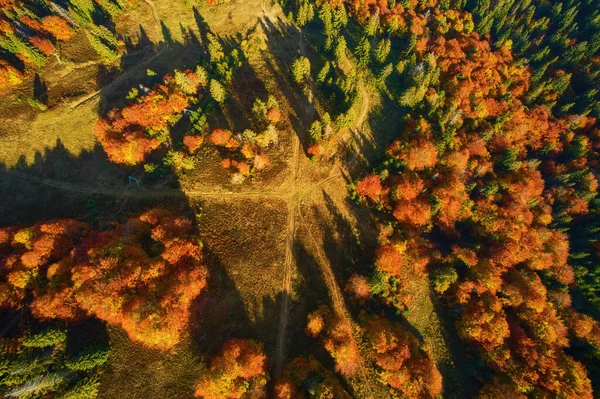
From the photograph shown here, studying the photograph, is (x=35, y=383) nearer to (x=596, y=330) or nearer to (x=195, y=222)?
(x=195, y=222)

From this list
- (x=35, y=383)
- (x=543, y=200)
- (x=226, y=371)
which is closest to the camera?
(x=35, y=383)

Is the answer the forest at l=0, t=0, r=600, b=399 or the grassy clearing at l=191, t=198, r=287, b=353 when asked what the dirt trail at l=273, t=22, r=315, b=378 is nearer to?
the forest at l=0, t=0, r=600, b=399

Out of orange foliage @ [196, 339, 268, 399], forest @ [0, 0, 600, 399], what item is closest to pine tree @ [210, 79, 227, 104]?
forest @ [0, 0, 600, 399]

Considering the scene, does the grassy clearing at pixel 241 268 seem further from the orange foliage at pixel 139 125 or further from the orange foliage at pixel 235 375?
the orange foliage at pixel 139 125

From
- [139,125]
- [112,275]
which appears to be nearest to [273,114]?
[139,125]

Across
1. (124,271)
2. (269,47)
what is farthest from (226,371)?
(269,47)

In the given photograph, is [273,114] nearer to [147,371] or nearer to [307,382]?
[307,382]
